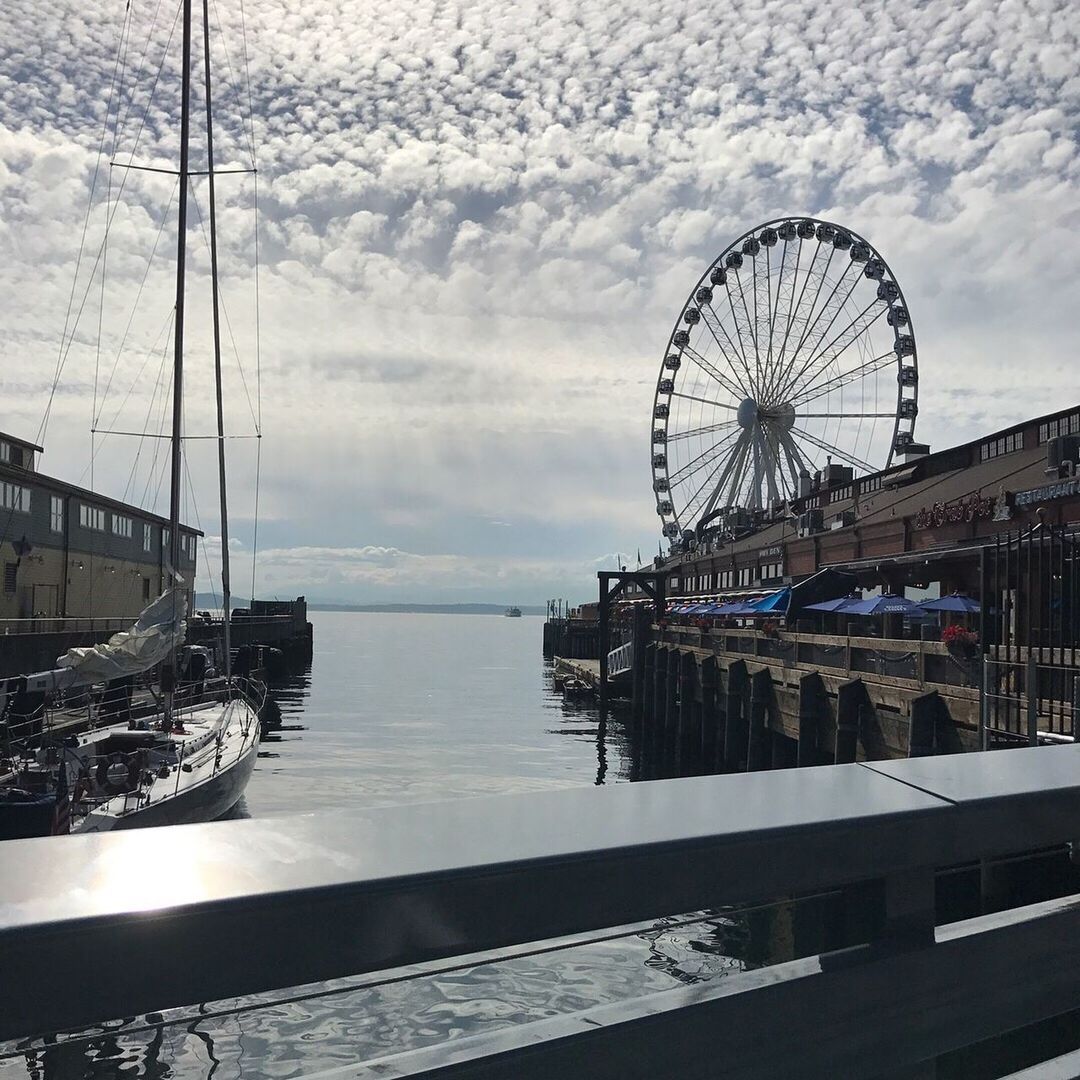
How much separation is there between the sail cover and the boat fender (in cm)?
521

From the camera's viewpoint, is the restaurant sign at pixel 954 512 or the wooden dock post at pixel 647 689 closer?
the restaurant sign at pixel 954 512

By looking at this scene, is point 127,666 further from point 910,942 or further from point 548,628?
point 548,628

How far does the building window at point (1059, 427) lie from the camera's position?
88.6ft

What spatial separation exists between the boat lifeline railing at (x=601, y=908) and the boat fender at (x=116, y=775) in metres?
15.3

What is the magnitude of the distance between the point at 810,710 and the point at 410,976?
21413mm

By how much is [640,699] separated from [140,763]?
30.0 metres

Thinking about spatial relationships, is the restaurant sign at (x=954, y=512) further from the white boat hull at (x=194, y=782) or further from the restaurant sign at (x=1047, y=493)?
the white boat hull at (x=194, y=782)

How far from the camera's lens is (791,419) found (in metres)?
50.2

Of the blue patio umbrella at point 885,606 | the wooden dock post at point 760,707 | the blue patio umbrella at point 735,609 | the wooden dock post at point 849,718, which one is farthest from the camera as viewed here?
the blue patio umbrella at point 735,609

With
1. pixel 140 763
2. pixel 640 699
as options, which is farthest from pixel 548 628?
pixel 140 763

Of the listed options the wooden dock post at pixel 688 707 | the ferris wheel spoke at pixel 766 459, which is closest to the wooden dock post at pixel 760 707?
the wooden dock post at pixel 688 707

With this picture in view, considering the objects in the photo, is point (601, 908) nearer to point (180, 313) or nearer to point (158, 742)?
point (158, 742)

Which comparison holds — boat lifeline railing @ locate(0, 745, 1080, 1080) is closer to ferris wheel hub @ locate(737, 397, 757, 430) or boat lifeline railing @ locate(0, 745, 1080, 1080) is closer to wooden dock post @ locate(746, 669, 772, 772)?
wooden dock post @ locate(746, 669, 772, 772)

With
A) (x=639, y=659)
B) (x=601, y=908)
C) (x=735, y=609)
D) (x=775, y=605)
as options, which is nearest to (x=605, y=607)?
(x=639, y=659)
